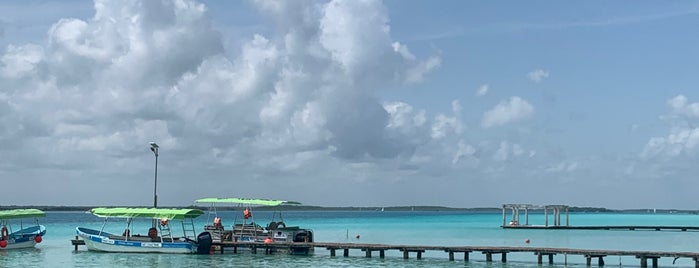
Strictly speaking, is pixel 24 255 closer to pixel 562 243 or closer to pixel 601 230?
pixel 562 243

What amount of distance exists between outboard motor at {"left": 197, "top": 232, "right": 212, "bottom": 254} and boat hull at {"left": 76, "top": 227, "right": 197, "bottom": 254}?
0.28 meters

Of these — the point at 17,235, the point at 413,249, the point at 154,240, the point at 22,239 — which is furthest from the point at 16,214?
the point at 413,249

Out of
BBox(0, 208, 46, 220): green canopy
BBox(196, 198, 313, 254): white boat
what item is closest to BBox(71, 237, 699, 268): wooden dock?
BBox(196, 198, 313, 254): white boat

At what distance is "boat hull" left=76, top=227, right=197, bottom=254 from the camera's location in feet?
159

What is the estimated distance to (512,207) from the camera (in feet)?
318

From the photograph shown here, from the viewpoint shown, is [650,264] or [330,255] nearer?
[650,264]

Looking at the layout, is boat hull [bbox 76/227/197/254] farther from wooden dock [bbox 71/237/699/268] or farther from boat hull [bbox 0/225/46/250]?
boat hull [bbox 0/225/46/250]

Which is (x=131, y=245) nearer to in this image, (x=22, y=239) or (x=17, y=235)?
(x=22, y=239)

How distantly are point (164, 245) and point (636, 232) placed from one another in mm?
58728

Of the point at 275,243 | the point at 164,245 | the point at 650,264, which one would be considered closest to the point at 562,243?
the point at 650,264

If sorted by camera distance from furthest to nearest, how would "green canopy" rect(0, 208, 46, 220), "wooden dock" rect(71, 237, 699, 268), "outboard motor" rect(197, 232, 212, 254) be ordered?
1. "green canopy" rect(0, 208, 46, 220)
2. "outboard motor" rect(197, 232, 212, 254)
3. "wooden dock" rect(71, 237, 699, 268)

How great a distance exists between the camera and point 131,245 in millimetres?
49375

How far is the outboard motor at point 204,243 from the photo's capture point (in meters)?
48.6

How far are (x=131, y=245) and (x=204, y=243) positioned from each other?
4325mm
